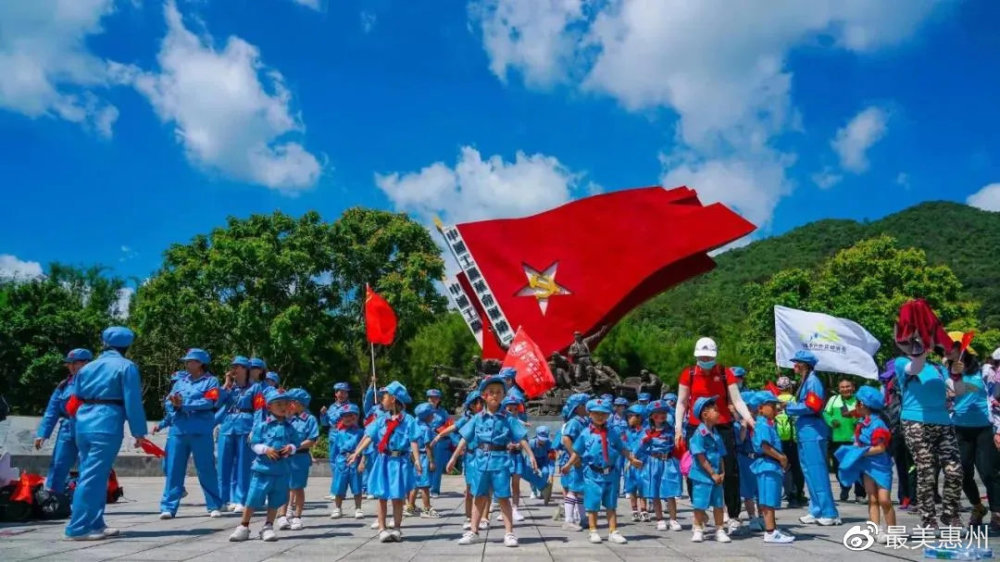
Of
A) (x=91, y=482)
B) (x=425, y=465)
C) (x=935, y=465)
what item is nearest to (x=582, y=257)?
Result: (x=425, y=465)

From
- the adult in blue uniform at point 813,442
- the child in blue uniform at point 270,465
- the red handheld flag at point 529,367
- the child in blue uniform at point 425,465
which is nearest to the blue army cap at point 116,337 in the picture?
the child in blue uniform at point 270,465

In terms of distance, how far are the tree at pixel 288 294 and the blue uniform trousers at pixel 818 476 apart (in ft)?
71.9

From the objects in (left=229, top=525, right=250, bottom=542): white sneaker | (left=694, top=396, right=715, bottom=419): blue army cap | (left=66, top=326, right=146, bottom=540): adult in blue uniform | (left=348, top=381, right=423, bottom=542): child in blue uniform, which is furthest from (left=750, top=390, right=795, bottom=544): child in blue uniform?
(left=66, top=326, right=146, bottom=540): adult in blue uniform

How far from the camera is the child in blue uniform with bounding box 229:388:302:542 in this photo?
23.0ft

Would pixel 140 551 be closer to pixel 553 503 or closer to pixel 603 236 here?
pixel 553 503

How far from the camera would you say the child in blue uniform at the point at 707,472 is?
6.82 metres

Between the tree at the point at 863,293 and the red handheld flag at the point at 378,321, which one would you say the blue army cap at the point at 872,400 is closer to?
the red handheld flag at the point at 378,321

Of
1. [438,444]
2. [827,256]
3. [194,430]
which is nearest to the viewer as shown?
[194,430]

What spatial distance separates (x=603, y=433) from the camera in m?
7.46

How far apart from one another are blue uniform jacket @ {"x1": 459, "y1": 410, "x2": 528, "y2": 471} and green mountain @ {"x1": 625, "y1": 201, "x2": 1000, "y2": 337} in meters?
40.8

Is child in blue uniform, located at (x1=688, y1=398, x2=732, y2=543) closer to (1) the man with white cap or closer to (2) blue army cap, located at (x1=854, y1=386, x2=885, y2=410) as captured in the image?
(1) the man with white cap

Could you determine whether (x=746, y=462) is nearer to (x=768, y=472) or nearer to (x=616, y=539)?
(x=768, y=472)

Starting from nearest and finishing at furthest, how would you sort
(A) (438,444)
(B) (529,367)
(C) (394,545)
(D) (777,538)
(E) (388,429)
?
(D) (777,538) < (C) (394,545) < (E) (388,429) < (A) (438,444) < (B) (529,367)

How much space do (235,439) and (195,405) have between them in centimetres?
80
